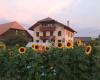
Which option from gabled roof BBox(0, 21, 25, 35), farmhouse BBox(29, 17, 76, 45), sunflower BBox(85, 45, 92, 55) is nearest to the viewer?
sunflower BBox(85, 45, 92, 55)

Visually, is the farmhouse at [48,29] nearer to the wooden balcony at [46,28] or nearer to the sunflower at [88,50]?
the wooden balcony at [46,28]

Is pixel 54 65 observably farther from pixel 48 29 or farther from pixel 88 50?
pixel 48 29

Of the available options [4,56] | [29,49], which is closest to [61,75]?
[29,49]

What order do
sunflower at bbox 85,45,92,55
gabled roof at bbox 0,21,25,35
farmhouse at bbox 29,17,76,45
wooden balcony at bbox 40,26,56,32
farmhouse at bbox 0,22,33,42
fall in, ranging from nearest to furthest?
sunflower at bbox 85,45,92,55, wooden balcony at bbox 40,26,56,32, farmhouse at bbox 29,17,76,45, farmhouse at bbox 0,22,33,42, gabled roof at bbox 0,21,25,35

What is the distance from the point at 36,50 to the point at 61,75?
0.61m

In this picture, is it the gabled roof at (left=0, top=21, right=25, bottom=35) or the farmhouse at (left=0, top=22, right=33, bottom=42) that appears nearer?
the farmhouse at (left=0, top=22, right=33, bottom=42)

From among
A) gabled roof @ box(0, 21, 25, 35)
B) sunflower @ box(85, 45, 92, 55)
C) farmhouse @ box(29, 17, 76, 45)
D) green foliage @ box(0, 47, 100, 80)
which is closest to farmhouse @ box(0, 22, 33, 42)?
gabled roof @ box(0, 21, 25, 35)

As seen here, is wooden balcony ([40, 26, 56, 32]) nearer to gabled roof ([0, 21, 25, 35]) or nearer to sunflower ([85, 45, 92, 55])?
gabled roof ([0, 21, 25, 35])

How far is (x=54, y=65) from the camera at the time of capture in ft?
14.3

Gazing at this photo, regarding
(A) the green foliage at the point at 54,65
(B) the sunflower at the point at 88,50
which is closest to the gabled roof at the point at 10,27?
(A) the green foliage at the point at 54,65

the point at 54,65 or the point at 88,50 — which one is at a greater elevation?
the point at 88,50

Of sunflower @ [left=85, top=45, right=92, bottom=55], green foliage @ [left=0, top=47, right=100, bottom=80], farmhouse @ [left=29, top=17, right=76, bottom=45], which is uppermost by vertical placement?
farmhouse @ [left=29, top=17, right=76, bottom=45]

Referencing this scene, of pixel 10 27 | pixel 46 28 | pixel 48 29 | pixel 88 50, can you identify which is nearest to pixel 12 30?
pixel 10 27

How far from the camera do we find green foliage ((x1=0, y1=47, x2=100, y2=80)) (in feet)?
13.8
